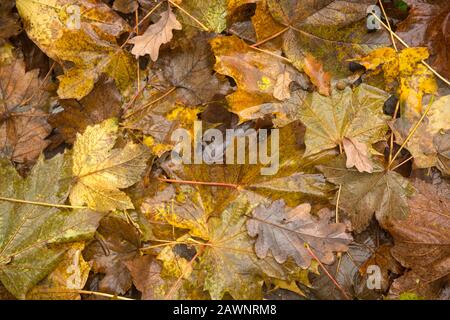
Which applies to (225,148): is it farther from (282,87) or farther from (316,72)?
(316,72)

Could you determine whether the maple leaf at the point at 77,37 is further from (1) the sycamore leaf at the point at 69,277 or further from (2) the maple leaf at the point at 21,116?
(1) the sycamore leaf at the point at 69,277

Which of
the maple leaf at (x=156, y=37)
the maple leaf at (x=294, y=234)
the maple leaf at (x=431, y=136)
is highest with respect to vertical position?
the maple leaf at (x=156, y=37)

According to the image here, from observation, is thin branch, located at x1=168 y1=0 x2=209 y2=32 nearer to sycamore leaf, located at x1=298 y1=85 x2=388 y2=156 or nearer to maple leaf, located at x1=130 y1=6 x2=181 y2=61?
maple leaf, located at x1=130 y1=6 x2=181 y2=61

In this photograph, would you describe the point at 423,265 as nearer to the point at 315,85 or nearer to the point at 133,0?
the point at 315,85

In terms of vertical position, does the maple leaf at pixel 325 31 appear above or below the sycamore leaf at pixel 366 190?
above

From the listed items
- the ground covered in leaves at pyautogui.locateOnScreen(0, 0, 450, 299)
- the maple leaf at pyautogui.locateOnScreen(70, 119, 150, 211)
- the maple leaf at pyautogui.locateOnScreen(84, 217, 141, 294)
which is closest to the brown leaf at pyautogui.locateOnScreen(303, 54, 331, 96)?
the ground covered in leaves at pyautogui.locateOnScreen(0, 0, 450, 299)

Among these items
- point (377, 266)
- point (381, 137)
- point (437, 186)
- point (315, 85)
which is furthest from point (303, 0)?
point (377, 266)

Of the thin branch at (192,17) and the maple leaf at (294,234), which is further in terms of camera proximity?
the thin branch at (192,17)

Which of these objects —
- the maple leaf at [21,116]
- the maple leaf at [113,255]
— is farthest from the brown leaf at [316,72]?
the maple leaf at [21,116]
